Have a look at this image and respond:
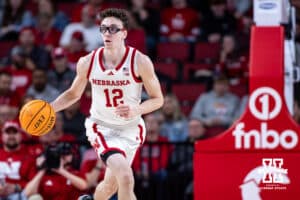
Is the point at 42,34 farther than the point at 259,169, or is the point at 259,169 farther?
the point at 42,34

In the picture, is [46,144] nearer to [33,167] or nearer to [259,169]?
[33,167]

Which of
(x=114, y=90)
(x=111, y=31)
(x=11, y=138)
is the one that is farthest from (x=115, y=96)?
(x=11, y=138)

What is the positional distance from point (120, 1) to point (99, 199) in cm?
767

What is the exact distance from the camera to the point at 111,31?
10.9 m

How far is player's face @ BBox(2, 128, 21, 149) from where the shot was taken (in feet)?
44.5

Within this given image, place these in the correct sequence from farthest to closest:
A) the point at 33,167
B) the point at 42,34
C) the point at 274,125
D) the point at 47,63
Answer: the point at 42,34 < the point at 47,63 < the point at 33,167 < the point at 274,125

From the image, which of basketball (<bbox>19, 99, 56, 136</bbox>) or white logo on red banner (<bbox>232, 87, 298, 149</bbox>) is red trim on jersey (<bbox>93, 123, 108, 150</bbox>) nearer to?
basketball (<bbox>19, 99, 56, 136</bbox>)

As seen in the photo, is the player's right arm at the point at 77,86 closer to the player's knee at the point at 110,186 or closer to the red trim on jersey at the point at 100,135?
the red trim on jersey at the point at 100,135

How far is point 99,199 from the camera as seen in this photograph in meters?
11.3

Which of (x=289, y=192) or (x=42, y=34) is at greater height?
(x=42, y=34)

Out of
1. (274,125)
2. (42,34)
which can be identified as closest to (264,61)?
(274,125)

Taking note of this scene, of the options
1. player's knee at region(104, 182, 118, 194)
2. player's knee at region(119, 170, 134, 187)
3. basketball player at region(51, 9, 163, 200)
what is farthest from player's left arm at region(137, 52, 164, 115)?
player's knee at region(104, 182, 118, 194)

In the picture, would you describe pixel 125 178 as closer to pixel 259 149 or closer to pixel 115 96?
pixel 115 96

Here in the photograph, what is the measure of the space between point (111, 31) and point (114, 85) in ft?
1.78
